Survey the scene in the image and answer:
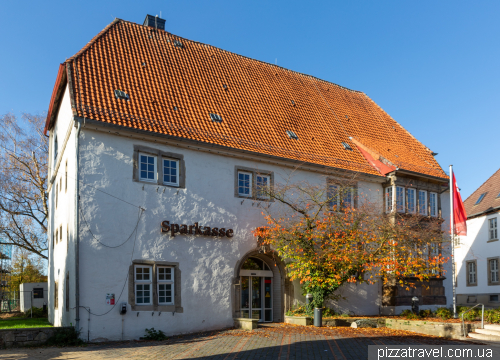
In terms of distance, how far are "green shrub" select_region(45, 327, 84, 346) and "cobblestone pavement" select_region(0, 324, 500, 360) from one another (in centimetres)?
53

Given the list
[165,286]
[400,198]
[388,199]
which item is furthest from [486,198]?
[165,286]

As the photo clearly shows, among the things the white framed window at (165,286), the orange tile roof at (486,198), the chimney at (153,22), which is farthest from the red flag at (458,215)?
the orange tile roof at (486,198)

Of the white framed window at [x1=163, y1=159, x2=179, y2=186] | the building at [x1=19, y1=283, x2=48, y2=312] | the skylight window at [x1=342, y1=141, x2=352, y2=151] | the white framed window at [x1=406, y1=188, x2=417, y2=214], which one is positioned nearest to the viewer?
the white framed window at [x1=163, y1=159, x2=179, y2=186]

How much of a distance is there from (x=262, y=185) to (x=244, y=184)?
0.74 m

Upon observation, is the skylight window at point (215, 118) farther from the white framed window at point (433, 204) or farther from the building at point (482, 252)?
the building at point (482, 252)

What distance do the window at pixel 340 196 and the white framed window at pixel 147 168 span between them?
662cm

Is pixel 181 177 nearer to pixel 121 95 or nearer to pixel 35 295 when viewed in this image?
pixel 121 95

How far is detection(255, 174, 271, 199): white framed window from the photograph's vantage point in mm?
19344

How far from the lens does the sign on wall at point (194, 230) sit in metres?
16.9

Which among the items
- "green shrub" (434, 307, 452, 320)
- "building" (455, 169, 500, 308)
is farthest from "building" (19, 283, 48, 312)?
"building" (455, 169, 500, 308)

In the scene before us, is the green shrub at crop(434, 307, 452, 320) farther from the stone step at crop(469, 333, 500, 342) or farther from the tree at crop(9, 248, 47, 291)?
the tree at crop(9, 248, 47, 291)

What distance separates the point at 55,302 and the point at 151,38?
11.5 m

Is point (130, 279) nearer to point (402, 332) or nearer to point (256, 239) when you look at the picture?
point (256, 239)

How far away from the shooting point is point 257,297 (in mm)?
19938
